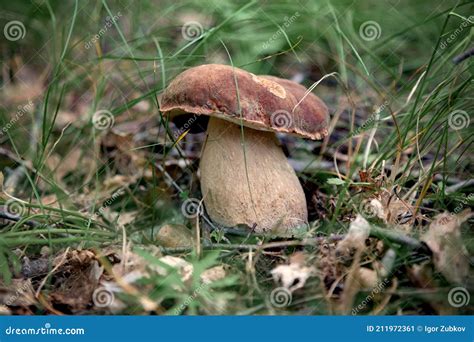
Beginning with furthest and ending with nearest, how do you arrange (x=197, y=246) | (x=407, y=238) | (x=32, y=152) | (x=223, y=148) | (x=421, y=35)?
(x=421, y=35), (x=32, y=152), (x=223, y=148), (x=197, y=246), (x=407, y=238)

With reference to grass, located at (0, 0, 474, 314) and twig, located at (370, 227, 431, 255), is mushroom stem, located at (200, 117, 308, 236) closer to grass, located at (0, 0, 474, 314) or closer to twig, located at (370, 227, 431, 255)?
grass, located at (0, 0, 474, 314)

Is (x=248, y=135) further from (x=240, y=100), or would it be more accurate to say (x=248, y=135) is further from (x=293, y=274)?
(x=293, y=274)

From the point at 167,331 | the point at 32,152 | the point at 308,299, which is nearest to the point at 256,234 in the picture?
the point at 308,299

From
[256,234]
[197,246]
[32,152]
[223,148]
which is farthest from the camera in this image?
[32,152]

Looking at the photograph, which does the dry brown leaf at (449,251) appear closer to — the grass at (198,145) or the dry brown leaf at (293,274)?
the grass at (198,145)

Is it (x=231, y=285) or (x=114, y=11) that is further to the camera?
(x=114, y=11)

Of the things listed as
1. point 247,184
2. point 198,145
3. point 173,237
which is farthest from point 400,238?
point 198,145

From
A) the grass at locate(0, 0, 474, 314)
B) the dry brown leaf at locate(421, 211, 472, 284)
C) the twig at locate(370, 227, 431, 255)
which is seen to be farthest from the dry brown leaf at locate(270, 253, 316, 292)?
the dry brown leaf at locate(421, 211, 472, 284)

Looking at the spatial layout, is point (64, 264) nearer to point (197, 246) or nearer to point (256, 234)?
point (197, 246)
